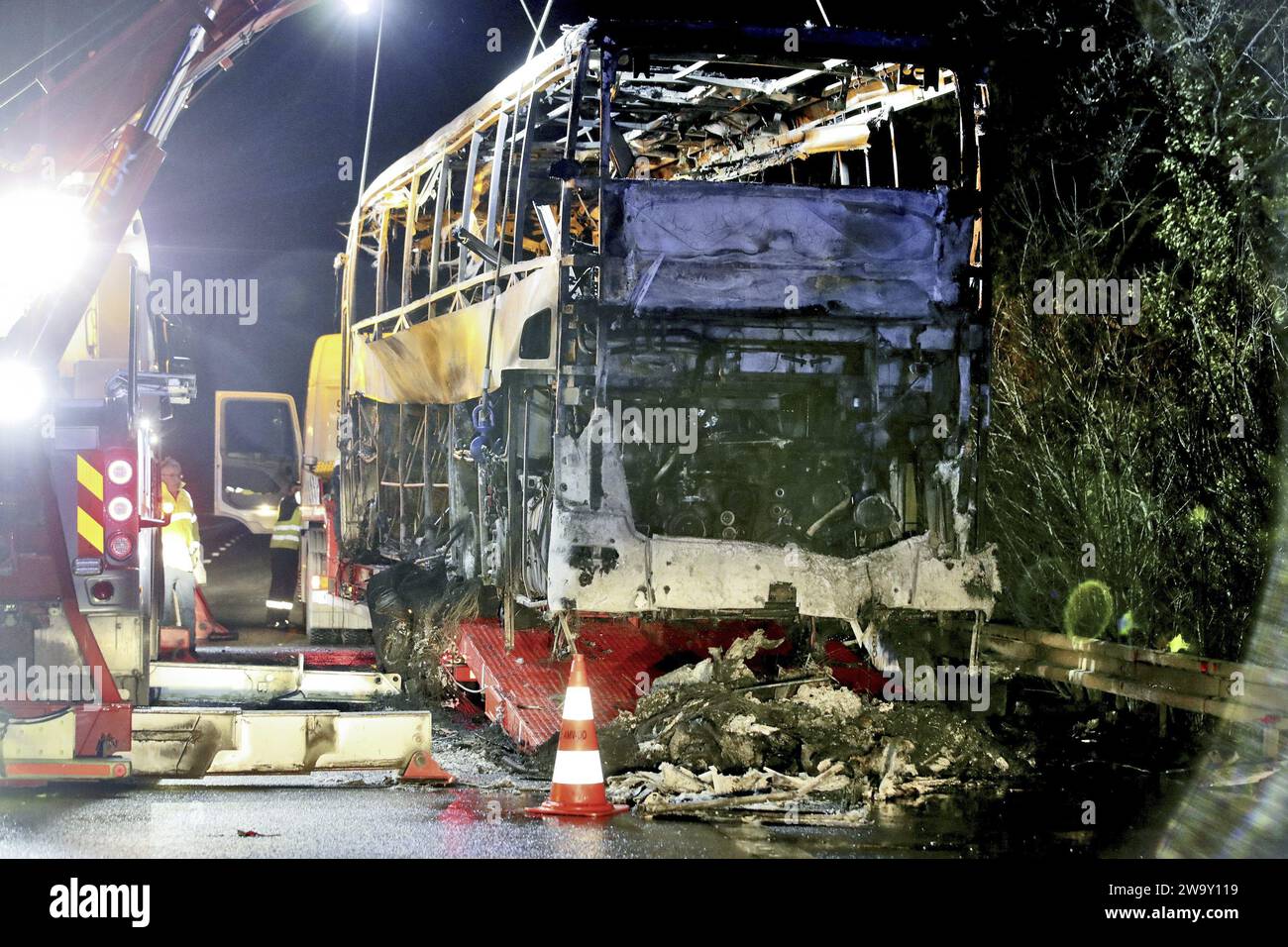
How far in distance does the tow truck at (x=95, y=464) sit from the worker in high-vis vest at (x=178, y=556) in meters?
4.07

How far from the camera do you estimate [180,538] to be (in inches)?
512

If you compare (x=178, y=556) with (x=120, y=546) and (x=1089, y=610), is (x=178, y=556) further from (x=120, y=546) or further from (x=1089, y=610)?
(x=1089, y=610)

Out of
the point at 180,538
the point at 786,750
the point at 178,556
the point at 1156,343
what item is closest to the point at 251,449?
the point at 180,538

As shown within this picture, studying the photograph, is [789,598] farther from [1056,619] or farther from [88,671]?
[1056,619]

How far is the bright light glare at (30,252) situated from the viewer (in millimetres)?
7680

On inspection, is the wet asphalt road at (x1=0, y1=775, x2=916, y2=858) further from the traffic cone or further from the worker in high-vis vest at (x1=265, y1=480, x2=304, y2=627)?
the worker in high-vis vest at (x1=265, y1=480, x2=304, y2=627)

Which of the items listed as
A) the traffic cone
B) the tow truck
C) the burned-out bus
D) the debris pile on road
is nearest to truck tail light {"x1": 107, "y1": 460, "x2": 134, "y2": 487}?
the tow truck

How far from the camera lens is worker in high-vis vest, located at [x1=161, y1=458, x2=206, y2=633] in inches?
494

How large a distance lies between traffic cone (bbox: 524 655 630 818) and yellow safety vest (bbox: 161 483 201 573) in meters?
6.22

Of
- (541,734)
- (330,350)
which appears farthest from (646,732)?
(330,350)

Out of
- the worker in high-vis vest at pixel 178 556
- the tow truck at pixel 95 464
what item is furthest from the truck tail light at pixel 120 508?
the worker in high-vis vest at pixel 178 556

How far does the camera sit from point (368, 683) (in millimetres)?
9469

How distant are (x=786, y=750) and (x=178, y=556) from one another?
6847mm

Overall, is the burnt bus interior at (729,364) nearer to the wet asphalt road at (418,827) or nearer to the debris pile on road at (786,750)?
the debris pile on road at (786,750)
